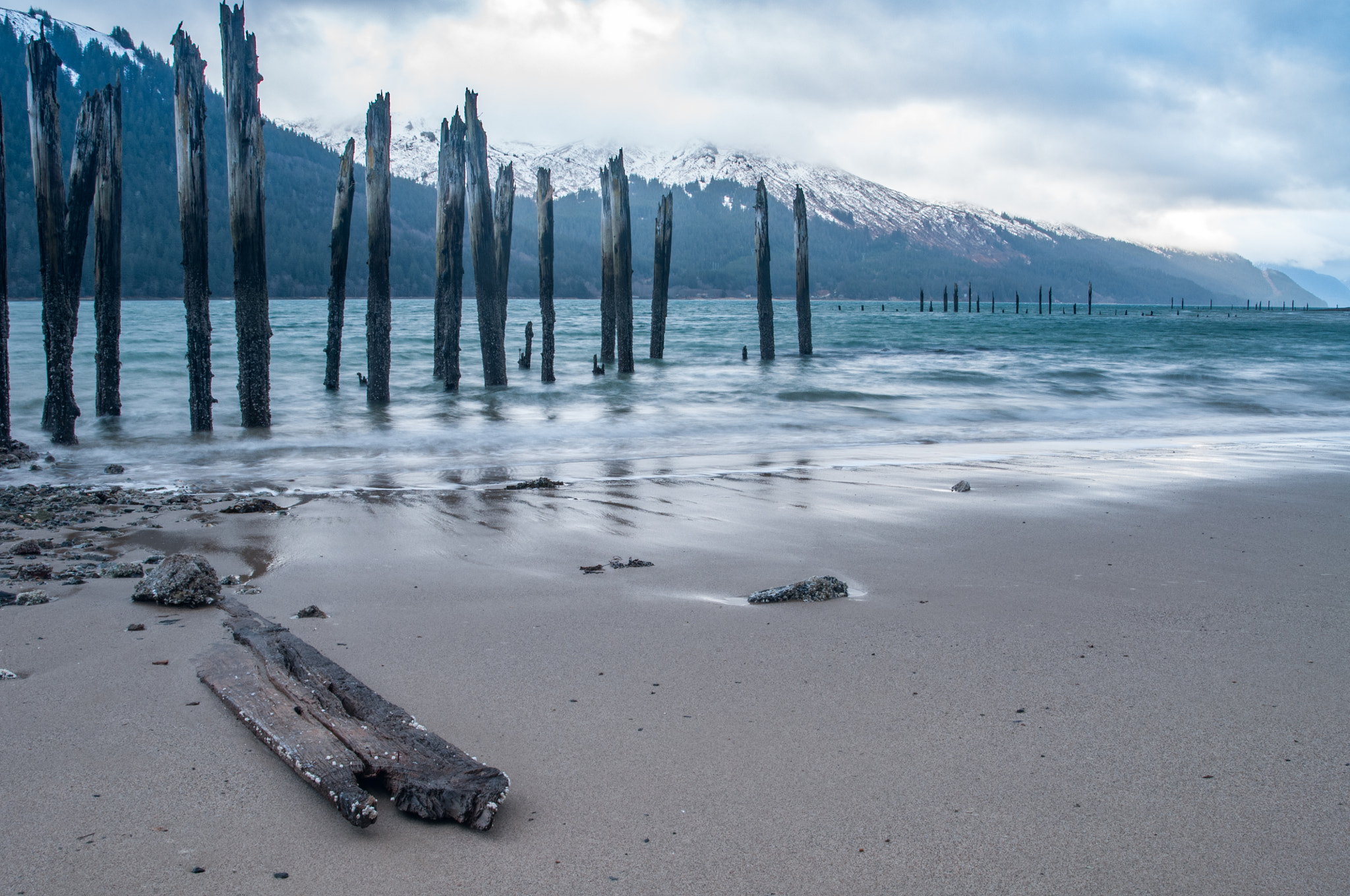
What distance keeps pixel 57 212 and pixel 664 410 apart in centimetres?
840

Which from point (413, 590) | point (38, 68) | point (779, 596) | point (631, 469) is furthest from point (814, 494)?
point (38, 68)

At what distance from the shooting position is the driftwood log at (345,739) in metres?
1.86

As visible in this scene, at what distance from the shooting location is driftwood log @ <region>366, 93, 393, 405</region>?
43.0 ft

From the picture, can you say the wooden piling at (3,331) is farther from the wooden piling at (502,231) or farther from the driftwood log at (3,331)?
the wooden piling at (502,231)

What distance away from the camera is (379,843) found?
70.5 inches

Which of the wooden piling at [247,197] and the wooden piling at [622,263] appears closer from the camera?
the wooden piling at [247,197]

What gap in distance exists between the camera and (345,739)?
6.81 feet

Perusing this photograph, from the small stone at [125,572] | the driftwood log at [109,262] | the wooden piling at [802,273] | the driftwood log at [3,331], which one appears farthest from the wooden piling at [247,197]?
the wooden piling at [802,273]

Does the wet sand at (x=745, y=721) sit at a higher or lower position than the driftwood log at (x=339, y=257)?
lower

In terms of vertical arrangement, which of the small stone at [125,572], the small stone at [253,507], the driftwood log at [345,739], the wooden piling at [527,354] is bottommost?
the driftwood log at [345,739]

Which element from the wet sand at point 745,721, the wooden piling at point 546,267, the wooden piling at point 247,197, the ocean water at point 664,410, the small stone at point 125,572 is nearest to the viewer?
the wet sand at point 745,721

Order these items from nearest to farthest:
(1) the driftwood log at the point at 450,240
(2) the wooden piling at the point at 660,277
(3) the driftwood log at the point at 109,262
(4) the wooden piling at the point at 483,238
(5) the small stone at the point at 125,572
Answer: (5) the small stone at the point at 125,572
(3) the driftwood log at the point at 109,262
(1) the driftwood log at the point at 450,240
(4) the wooden piling at the point at 483,238
(2) the wooden piling at the point at 660,277

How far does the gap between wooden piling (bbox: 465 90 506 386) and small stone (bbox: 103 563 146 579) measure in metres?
10.9

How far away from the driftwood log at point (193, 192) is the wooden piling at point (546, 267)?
24.9 ft
